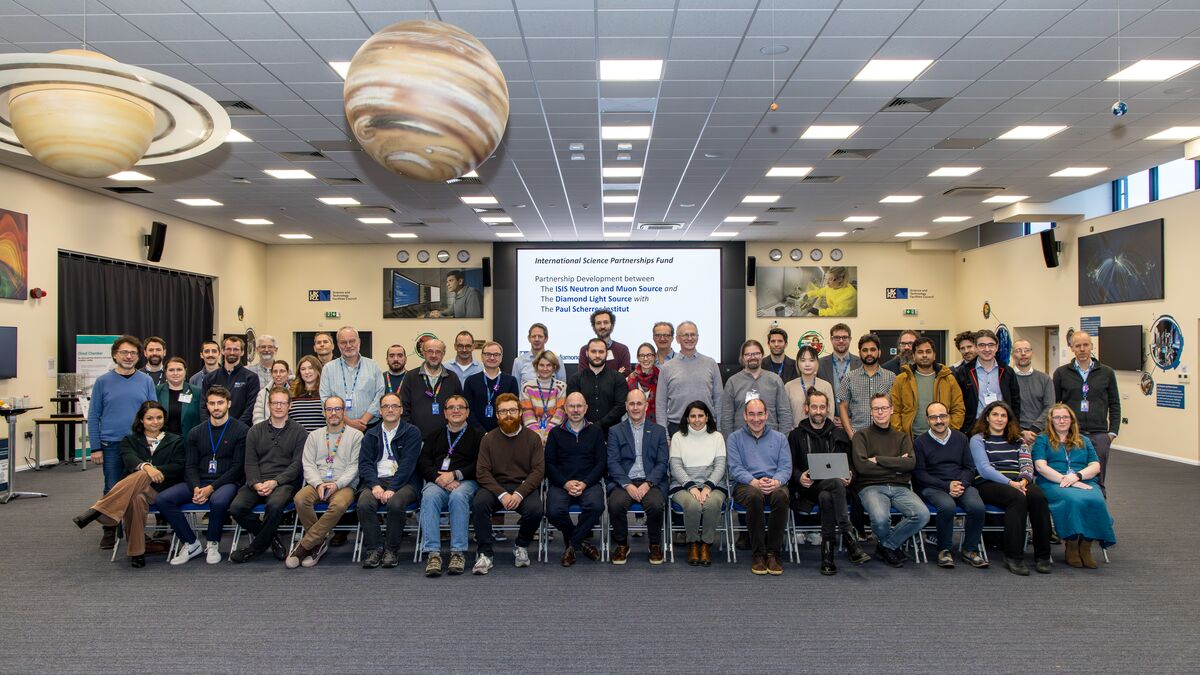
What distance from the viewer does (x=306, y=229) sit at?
45.8ft

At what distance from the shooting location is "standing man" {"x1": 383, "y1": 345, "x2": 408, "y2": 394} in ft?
19.6

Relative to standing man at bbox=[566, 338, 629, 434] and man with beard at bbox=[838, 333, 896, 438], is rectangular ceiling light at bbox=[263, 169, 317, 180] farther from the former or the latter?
man with beard at bbox=[838, 333, 896, 438]

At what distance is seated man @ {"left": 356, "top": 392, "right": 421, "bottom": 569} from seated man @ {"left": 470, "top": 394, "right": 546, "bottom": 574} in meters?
0.45

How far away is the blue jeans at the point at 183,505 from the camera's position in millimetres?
5043

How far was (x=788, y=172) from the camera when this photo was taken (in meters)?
9.77

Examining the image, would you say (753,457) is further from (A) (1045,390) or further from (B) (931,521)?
(A) (1045,390)

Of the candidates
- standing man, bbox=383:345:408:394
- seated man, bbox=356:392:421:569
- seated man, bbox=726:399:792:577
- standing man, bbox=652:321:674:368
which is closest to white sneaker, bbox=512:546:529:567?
seated man, bbox=356:392:421:569

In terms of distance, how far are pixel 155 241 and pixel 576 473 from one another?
9492mm

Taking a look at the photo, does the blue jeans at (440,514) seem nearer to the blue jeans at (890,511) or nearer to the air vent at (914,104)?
the blue jeans at (890,511)

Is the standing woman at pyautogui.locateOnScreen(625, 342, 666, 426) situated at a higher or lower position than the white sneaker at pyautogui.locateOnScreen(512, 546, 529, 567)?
higher

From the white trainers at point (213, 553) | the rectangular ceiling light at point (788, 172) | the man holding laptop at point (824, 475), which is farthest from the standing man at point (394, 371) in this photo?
the rectangular ceiling light at point (788, 172)

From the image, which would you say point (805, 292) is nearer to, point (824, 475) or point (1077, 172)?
point (1077, 172)

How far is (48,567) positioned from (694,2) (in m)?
5.57

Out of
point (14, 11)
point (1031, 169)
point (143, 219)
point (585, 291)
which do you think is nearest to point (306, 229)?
point (143, 219)
